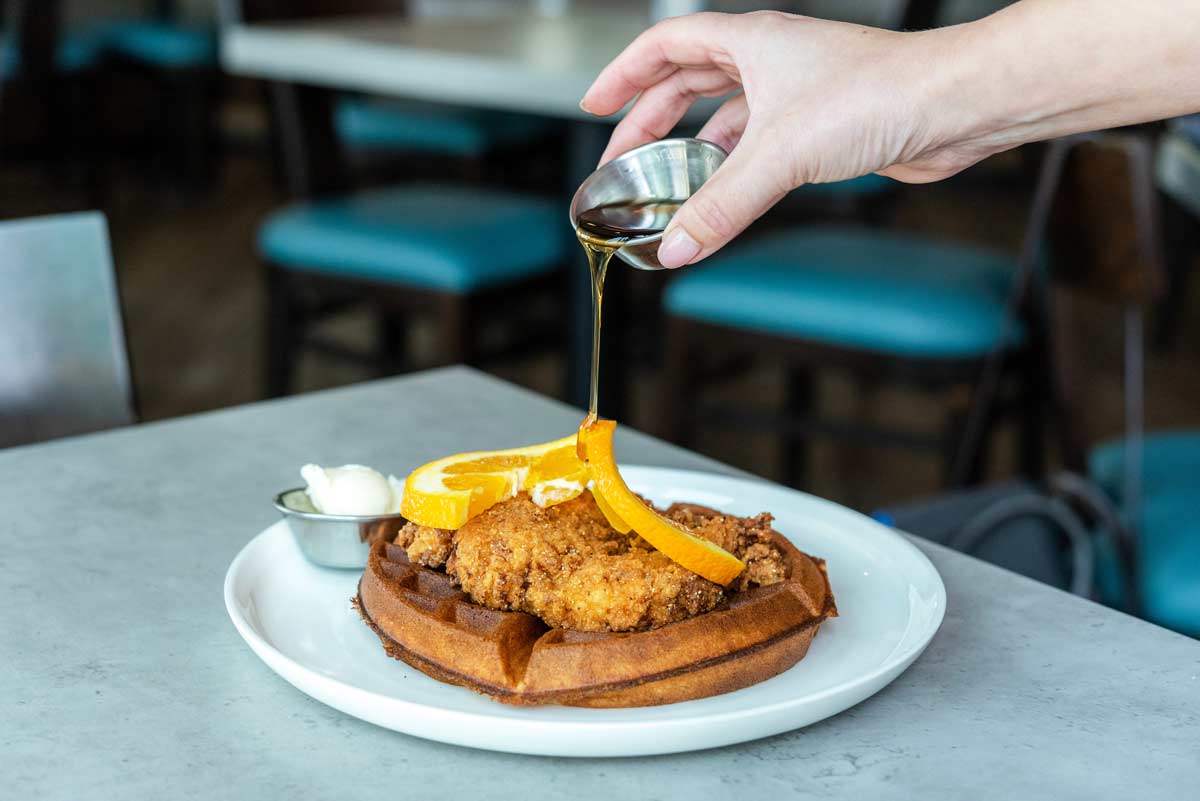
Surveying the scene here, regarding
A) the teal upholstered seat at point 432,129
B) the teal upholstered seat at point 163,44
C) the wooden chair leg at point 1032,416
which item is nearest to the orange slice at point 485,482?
the wooden chair leg at point 1032,416

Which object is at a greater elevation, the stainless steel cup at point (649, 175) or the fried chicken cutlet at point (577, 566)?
the stainless steel cup at point (649, 175)

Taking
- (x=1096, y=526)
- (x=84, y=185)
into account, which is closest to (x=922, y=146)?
(x=1096, y=526)

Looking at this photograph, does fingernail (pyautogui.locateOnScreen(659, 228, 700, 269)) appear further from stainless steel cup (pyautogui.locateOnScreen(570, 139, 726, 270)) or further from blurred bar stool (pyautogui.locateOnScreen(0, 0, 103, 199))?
blurred bar stool (pyautogui.locateOnScreen(0, 0, 103, 199))


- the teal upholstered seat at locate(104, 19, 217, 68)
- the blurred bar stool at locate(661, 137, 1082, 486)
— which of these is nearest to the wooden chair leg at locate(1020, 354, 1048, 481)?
the blurred bar stool at locate(661, 137, 1082, 486)

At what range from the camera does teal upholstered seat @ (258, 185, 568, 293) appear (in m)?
2.48

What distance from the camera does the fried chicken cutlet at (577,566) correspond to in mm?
733

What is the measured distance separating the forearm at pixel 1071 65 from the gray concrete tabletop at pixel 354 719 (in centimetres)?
32

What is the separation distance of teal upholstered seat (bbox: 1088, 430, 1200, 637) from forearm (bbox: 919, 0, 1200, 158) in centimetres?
81

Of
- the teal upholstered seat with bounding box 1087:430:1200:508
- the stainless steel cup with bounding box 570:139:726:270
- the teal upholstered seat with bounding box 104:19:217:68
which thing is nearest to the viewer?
the stainless steel cup with bounding box 570:139:726:270

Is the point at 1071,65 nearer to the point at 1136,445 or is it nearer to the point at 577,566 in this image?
the point at 577,566

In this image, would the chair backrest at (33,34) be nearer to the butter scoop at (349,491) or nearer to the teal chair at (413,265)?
the teal chair at (413,265)

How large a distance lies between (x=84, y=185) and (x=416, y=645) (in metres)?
5.79

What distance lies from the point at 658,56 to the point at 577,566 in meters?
0.47

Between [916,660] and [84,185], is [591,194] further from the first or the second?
[84,185]
